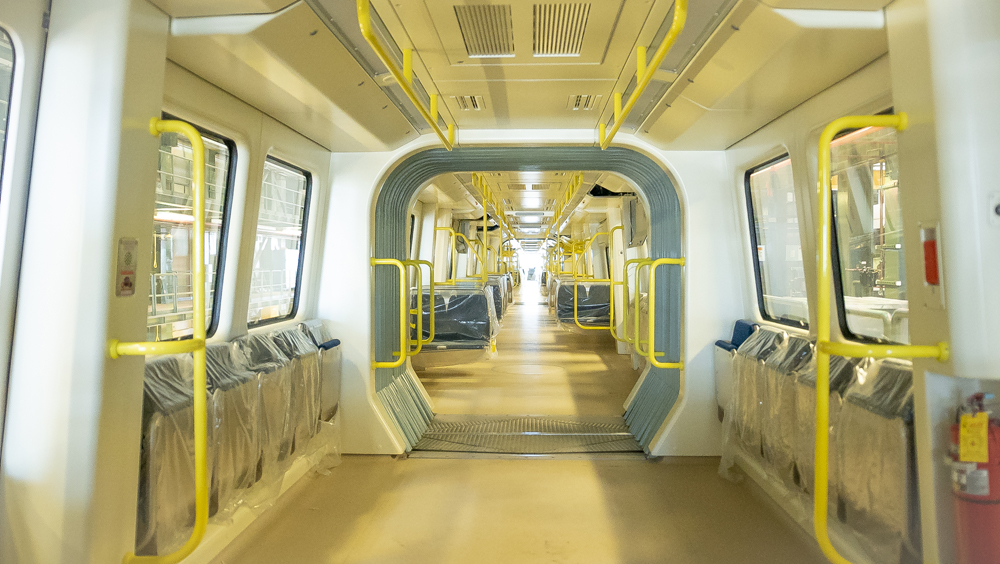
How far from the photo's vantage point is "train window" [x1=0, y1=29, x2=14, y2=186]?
163 cm

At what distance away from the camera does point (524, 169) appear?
4.53 metres

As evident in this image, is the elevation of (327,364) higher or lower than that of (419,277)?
lower

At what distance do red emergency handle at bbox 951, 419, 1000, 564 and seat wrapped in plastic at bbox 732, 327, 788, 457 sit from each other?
4.91 ft

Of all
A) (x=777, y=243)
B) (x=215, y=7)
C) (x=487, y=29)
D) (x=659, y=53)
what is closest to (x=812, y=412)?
(x=777, y=243)

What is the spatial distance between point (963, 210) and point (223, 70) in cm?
290

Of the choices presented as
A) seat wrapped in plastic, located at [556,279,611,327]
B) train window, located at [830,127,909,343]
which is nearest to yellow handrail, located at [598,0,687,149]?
train window, located at [830,127,909,343]

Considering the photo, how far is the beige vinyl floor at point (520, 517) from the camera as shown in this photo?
260cm

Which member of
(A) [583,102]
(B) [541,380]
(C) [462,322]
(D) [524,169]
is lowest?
(B) [541,380]

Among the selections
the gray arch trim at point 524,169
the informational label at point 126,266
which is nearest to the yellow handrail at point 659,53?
the gray arch trim at point 524,169

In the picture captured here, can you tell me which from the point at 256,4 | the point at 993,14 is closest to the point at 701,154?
the point at 993,14

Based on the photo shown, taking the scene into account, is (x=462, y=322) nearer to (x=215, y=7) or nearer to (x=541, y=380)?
(x=541, y=380)

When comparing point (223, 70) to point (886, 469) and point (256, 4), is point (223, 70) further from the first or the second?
point (886, 469)

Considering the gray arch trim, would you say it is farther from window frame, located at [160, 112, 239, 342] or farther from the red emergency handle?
the red emergency handle

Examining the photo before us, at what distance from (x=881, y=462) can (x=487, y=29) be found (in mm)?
2434
